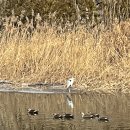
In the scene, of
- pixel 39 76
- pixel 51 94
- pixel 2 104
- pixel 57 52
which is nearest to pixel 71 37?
pixel 57 52

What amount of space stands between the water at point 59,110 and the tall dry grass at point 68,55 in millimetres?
1056

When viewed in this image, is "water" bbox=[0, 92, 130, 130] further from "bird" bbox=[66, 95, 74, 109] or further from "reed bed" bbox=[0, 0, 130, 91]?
"reed bed" bbox=[0, 0, 130, 91]

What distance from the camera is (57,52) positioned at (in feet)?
40.6

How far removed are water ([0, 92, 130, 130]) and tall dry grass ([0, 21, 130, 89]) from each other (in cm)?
106

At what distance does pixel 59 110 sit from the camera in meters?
9.00

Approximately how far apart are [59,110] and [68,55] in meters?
3.30

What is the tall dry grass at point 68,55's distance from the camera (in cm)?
1175

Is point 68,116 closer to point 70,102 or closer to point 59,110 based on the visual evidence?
point 59,110

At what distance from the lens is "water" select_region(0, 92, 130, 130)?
7852 millimetres

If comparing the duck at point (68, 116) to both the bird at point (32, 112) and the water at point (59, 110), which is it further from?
the bird at point (32, 112)

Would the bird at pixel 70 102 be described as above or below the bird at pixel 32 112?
above

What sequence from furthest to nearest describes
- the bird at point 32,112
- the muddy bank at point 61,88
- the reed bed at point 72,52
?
the reed bed at point 72,52, the muddy bank at point 61,88, the bird at point 32,112

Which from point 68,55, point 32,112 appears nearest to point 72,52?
point 68,55

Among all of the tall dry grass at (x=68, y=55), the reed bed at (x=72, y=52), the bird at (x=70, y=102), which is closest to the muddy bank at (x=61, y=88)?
the reed bed at (x=72, y=52)
